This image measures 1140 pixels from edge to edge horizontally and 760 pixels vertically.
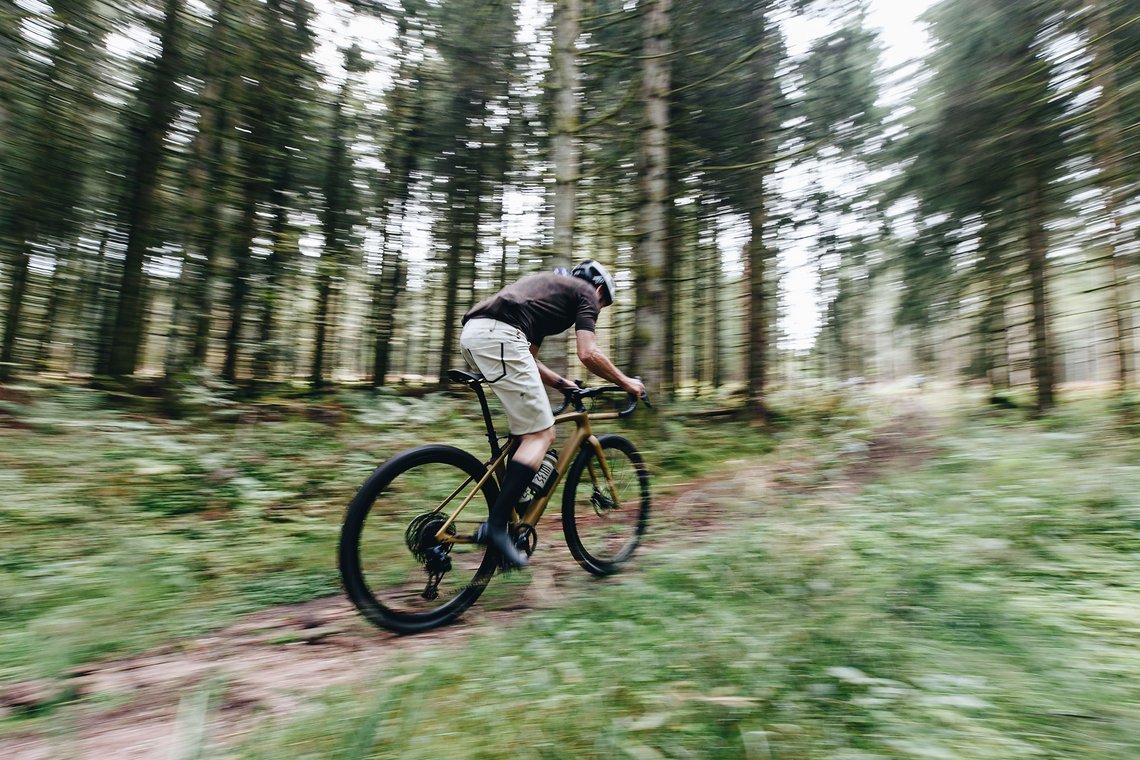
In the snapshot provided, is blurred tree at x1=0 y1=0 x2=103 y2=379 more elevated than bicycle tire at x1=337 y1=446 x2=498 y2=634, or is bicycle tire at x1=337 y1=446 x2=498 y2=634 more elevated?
blurred tree at x1=0 y1=0 x2=103 y2=379

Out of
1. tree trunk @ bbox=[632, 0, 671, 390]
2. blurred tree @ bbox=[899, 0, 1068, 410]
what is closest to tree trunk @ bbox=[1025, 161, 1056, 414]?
blurred tree @ bbox=[899, 0, 1068, 410]

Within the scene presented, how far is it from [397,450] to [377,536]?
12.0ft

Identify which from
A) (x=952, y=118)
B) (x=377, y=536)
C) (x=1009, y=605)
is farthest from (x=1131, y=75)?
(x=377, y=536)

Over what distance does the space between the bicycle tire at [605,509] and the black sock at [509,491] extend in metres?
0.48

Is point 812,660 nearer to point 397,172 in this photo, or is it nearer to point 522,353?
point 522,353

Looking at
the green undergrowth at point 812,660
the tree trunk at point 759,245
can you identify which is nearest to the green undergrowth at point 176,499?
the tree trunk at point 759,245

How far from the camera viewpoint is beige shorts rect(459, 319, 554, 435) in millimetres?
3070

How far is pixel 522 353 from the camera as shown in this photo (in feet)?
10.2

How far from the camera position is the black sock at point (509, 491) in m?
3.05

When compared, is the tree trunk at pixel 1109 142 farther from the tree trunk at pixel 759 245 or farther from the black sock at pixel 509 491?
the black sock at pixel 509 491

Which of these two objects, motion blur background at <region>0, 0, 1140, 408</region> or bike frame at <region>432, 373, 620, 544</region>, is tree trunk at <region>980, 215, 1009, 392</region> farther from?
bike frame at <region>432, 373, 620, 544</region>

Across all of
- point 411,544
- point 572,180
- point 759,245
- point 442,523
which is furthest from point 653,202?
point 411,544

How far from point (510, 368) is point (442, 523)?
881mm

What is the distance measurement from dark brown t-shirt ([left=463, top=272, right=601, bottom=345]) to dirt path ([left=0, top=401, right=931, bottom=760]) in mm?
1542
